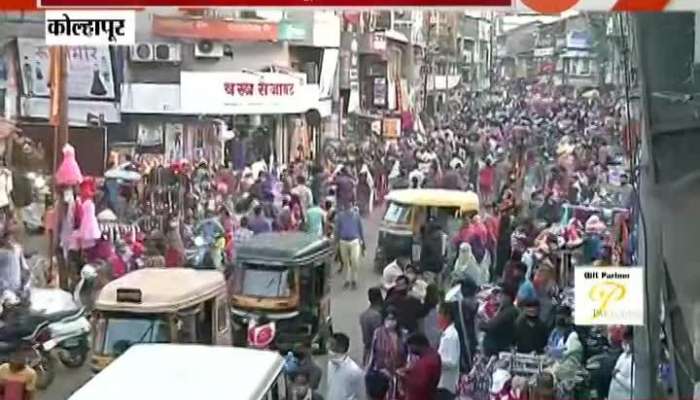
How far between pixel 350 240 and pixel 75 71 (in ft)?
2.33

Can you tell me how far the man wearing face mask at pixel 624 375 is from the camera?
2193 millimetres

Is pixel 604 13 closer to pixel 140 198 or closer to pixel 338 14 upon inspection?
pixel 338 14

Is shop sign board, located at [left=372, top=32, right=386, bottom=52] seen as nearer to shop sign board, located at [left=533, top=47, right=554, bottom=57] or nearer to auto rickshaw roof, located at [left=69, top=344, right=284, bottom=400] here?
shop sign board, located at [left=533, top=47, right=554, bottom=57]

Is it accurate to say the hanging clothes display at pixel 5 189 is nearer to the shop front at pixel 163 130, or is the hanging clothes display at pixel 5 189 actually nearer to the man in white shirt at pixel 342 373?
the shop front at pixel 163 130

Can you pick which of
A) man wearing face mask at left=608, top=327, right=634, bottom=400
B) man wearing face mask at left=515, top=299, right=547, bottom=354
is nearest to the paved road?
man wearing face mask at left=515, top=299, right=547, bottom=354

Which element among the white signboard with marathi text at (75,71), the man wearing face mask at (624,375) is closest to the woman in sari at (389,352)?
the man wearing face mask at (624,375)

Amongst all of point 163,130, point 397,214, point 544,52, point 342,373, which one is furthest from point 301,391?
point 544,52

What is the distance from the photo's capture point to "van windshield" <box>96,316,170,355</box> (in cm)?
234

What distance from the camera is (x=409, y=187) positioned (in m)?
2.30

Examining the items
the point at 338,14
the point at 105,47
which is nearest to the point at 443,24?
the point at 338,14

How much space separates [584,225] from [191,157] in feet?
2.91

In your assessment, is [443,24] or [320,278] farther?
[320,278]

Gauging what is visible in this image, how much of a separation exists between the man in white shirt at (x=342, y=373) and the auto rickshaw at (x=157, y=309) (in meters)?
0.24
